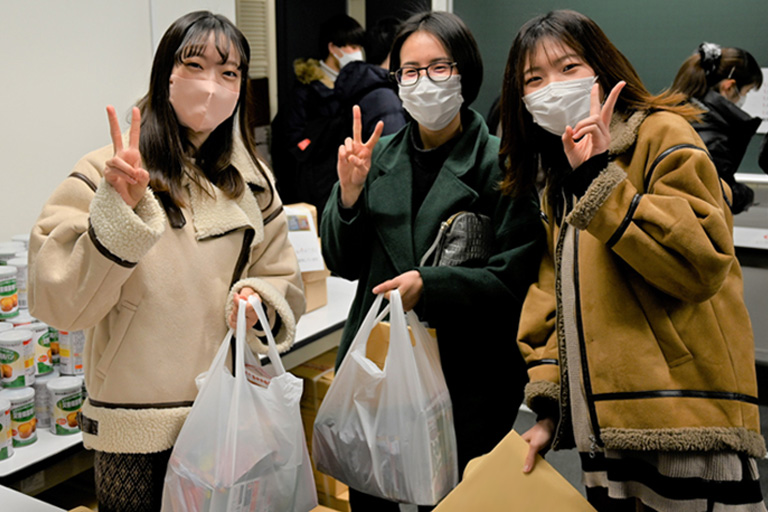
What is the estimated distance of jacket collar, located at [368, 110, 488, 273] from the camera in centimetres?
159

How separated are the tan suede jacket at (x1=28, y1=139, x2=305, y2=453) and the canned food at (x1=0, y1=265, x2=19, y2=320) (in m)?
0.59

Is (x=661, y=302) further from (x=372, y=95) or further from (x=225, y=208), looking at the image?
(x=372, y=95)

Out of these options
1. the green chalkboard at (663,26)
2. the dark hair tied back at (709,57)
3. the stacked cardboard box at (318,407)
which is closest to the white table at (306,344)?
the stacked cardboard box at (318,407)

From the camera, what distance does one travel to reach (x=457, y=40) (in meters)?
1.59

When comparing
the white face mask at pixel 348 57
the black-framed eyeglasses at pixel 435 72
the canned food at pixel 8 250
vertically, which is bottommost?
the canned food at pixel 8 250

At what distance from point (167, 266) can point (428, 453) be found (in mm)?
665

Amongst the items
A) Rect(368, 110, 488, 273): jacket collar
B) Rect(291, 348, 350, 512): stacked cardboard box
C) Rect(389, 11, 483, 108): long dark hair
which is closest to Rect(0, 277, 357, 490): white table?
Rect(291, 348, 350, 512): stacked cardboard box

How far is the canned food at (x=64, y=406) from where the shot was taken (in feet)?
5.71

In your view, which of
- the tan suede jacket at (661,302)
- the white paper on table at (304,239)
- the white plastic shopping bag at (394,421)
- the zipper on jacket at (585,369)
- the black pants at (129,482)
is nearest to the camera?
the tan suede jacket at (661,302)

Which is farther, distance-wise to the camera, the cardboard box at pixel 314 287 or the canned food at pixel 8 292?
the cardboard box at pixel 314 287

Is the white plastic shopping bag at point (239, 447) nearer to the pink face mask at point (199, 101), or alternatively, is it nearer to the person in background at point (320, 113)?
the pink face mask at point (199, 101)

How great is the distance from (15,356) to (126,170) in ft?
2.59

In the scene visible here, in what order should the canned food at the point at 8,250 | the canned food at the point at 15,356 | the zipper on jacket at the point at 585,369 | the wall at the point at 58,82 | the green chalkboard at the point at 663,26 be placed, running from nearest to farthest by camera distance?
the zipper on jacket at the point at 585,369, the canned food at the point at 15,356, the canned food at the point at 8,250, the wall at the point at 58,82, the green chalkboard at the point at 663,26

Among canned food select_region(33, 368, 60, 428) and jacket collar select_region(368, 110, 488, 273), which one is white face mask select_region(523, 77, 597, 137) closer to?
jacket collar select_region(368, 110, 488, 273)
